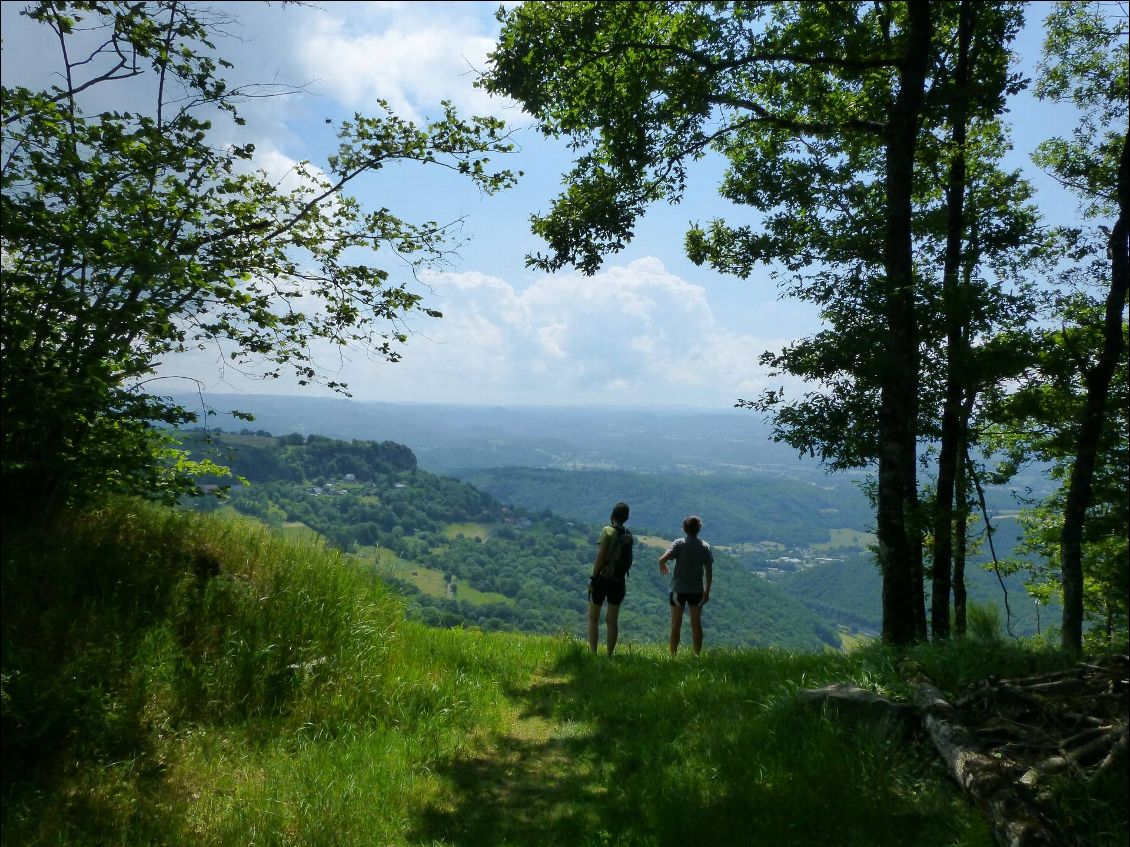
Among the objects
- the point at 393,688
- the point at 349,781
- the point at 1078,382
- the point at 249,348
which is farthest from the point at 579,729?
the point at 1078,382

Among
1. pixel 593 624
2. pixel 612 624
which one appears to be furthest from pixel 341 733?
pixel 593 624

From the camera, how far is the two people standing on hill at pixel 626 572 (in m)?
10.7

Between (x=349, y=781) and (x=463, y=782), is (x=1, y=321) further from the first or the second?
(x=463, y=782)

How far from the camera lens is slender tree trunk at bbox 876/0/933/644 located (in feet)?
29.0

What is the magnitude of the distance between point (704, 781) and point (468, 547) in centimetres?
12195

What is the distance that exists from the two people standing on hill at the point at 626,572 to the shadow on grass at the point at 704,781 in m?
2.81

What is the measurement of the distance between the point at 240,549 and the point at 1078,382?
12.1 metres

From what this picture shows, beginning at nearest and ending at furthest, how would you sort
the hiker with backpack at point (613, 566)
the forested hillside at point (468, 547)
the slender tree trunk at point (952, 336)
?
the slender tree trunk at point (952, 336), the hiker with backpack at point (613, 566), the forested hillside at point (468, 547)

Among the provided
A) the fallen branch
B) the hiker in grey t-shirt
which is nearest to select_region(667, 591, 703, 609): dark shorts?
the hiker in grey t-shirt

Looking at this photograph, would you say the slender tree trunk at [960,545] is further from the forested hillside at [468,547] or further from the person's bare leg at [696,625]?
the forested hillside at [468,547]

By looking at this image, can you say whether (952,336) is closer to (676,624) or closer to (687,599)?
(687,599)

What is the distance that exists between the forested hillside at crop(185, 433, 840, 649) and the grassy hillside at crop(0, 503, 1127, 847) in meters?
62.3

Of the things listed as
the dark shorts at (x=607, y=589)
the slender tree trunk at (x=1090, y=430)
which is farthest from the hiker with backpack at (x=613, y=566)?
the slender tree trunk at (x=1090, y=430)

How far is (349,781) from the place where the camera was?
5.73 m
